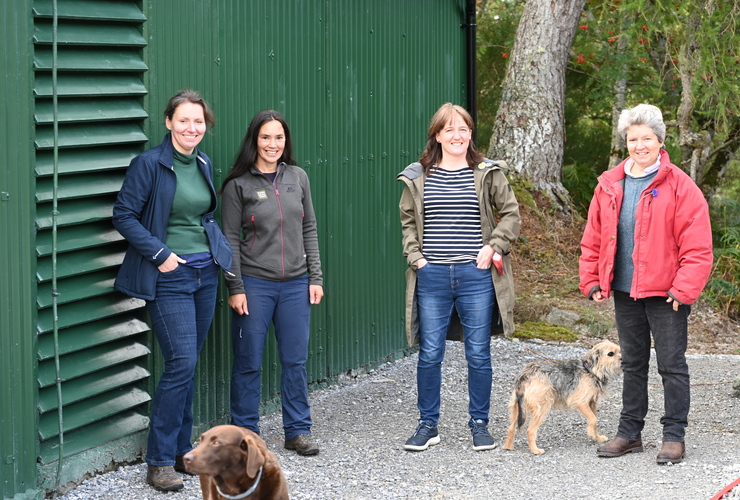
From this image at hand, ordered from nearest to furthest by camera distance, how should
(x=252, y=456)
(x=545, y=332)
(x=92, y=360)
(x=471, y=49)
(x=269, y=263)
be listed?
(x=252, y=456) < (x=92, y=360) < (x=269, y=263) < (x=471, y=49) < (x=545, y=332)

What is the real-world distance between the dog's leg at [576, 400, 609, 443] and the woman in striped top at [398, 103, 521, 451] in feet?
2.01

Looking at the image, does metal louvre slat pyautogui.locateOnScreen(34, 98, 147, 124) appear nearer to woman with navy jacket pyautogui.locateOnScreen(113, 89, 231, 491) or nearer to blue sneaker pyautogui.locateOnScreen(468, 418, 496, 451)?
woman with navy jacket pyautogui.locateOnScreen(113, 89, 231, 491)

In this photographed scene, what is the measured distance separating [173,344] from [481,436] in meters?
2.12

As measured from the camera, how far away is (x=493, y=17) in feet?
49.0

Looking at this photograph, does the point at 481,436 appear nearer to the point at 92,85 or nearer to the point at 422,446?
the point at 422,446

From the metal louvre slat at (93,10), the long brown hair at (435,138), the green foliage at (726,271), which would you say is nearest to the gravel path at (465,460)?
the long brown hair at (435,138)

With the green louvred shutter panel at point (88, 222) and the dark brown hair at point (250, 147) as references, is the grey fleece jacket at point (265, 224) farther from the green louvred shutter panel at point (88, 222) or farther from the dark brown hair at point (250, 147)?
the green louvred shutter panel at point (88, 222)

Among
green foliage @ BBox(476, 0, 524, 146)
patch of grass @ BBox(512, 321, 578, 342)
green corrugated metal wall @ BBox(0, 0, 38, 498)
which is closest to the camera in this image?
green corrugated metal wall @ BBox(0, 0, 38, 498)

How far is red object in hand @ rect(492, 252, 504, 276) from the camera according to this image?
595 centimetres

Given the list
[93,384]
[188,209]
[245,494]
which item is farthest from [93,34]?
[245,494]

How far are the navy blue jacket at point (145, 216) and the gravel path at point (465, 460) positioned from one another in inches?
46.3

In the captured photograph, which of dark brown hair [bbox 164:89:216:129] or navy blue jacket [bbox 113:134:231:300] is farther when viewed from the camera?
dark brown hair [bbox 164:89:216:129]

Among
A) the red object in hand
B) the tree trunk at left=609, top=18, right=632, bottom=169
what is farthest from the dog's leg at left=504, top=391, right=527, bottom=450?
the tree trunk at left=609, top=18, right=632, bottom=169

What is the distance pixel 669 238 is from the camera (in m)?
5.52
